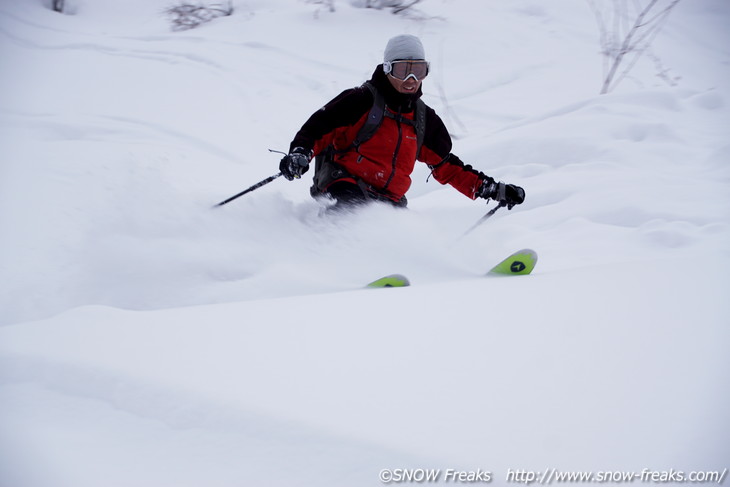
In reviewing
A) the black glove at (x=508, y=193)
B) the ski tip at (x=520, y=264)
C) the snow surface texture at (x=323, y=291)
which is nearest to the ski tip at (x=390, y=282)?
the snow surface texture at (x=323, y=291)

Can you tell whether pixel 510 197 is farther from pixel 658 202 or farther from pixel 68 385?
pixel 68 385

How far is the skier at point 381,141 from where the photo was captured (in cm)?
300

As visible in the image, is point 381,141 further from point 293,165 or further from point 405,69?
point 293,165

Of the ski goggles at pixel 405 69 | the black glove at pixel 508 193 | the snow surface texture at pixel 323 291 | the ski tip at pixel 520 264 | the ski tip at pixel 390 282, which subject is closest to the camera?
the snow surface texture at pixel 323 291

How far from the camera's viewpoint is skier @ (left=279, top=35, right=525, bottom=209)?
9.85 ft

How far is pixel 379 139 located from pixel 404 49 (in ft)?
1.90

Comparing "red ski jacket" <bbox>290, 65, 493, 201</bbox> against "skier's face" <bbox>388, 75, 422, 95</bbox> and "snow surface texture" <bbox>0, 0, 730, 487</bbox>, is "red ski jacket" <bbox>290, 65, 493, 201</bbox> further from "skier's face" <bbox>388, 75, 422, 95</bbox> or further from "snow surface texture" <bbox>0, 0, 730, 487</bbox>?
"snow surface texture" <bbox>0, 0, 730, 487</bbox>

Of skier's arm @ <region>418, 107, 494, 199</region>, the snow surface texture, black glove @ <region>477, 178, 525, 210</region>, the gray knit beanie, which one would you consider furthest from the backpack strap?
black glove @ <region>477, 178, 525, 210</region>

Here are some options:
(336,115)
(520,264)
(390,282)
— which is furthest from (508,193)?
(390,282)

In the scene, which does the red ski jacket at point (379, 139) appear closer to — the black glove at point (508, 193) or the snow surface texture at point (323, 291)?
the black glove at point (508, 193)

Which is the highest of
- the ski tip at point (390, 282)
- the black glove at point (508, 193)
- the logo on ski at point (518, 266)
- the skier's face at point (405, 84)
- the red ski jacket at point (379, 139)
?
the skier's face at point (405, 84)

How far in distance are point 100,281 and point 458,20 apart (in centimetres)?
797

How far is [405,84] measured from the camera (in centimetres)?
300

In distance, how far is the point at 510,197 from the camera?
10.7 feet
